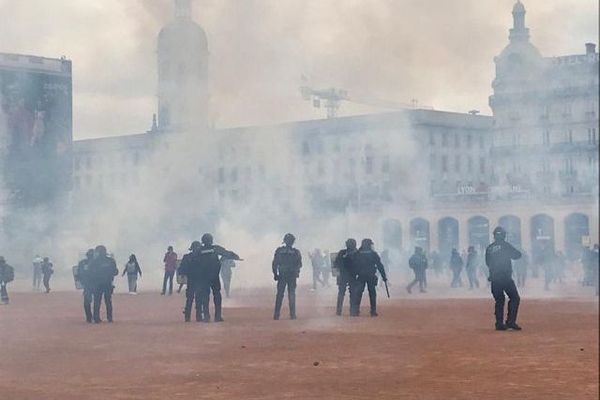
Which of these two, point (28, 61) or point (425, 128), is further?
point (425, 128)

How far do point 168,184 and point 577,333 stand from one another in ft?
94.9

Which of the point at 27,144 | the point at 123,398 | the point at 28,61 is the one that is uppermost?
the point at 28,61

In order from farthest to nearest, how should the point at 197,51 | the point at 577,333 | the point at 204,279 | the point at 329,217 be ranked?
1. the point at 329,217
2. the point at 197,51
3. the point at 204,279
4. the point at 577,333

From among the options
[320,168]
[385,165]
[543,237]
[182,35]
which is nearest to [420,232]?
[385,165]

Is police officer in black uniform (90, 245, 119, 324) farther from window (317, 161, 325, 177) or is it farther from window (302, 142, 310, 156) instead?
window (317, 161, 325, 177)

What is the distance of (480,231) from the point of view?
38406mm

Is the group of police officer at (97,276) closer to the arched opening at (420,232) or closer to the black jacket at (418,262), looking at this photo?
the black jacket at (418,262)

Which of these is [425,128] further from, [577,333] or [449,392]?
[449,392]

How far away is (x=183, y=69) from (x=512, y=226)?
1132 centimetres

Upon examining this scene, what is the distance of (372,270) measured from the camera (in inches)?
861

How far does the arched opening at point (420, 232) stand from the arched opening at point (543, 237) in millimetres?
10124

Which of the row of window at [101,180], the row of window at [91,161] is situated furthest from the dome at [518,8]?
the row of window at [91,161]

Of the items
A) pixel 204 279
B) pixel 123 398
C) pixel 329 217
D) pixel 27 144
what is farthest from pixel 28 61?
pixel 123 398

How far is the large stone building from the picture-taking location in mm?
24594
